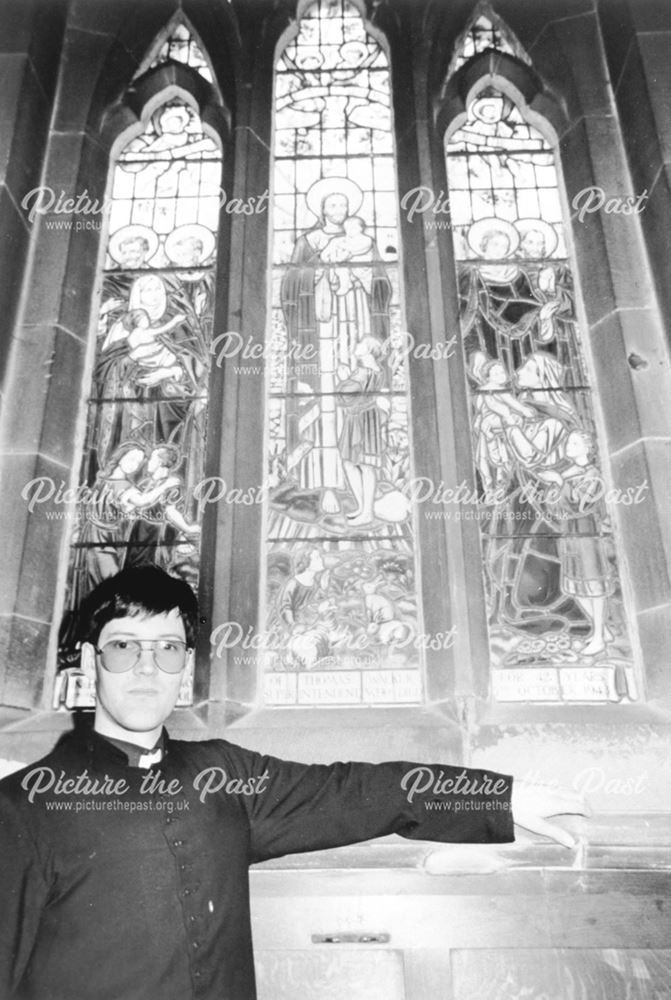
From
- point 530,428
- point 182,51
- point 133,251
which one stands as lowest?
point 530,428

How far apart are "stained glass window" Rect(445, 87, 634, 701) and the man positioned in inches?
50.7

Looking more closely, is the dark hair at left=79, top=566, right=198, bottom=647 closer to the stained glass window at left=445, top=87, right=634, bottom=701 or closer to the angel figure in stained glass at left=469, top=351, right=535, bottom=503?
the stained glass window at left=445, top=87, right=634, bottom=701

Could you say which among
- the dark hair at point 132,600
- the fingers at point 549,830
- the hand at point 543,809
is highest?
the dark hair at point 132,600

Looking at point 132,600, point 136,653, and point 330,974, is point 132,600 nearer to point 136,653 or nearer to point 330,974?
point 136,653

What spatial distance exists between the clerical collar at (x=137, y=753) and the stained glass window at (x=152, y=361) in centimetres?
136

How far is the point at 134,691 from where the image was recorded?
1.98 metres

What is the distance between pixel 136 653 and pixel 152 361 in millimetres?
2136

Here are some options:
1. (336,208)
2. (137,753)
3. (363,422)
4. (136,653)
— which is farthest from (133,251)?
(137,753)

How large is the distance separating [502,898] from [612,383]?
2.15m

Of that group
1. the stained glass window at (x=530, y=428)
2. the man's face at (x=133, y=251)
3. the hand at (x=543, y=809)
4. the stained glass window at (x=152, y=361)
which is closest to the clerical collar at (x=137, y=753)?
the hand at (x=543, y=809)

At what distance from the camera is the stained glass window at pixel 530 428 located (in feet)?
10.7

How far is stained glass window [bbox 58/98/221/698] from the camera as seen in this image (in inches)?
138

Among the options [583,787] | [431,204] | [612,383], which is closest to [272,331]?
[431,204]

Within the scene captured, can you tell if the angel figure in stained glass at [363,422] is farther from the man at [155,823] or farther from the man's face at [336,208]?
the man at [155,823]
